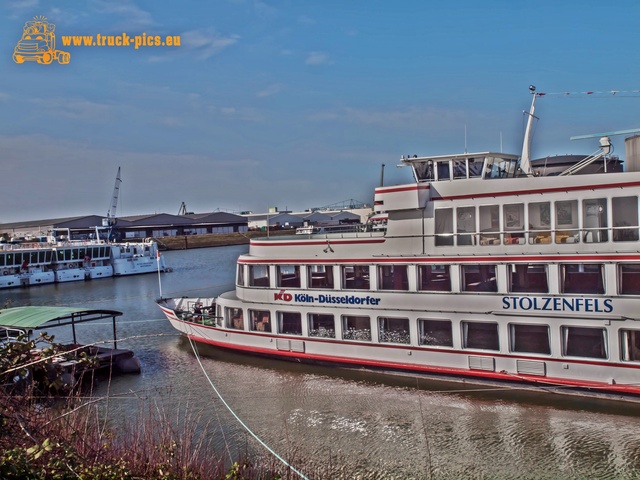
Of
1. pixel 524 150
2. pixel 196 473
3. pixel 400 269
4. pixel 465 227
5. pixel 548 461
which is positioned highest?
pixel 524 150

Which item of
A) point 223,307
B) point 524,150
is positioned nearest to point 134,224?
point 223,307

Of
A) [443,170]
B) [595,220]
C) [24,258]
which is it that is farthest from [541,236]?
[24,258]

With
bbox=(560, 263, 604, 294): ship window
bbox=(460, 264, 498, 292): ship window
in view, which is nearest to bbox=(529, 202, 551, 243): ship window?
bbox=(560, 263, 604, 294): ship window

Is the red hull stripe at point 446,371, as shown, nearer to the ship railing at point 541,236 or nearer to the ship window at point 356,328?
the ship window at point 356,328

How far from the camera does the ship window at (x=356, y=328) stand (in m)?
23.1

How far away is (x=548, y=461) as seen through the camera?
1566 cm

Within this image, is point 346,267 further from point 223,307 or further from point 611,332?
point 611,332

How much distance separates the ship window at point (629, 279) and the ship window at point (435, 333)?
5.98m

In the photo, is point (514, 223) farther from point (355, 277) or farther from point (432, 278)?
point (355, 277)

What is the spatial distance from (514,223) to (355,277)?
6.88 meters

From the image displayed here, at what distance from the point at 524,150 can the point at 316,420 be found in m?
14.1

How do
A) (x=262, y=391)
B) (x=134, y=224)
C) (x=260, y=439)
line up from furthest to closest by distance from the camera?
(x=134, y=224) < (x=262, y=391) < (x=260, y=439)

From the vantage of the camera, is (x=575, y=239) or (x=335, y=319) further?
(x=335, y=319)

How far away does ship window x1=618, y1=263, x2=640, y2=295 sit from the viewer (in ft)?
59.1
